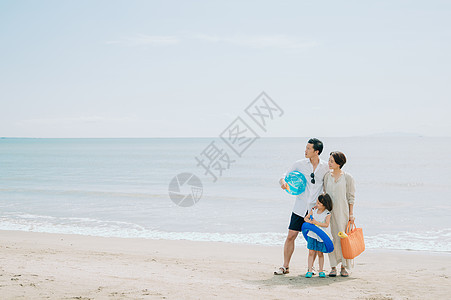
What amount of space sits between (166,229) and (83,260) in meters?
4.27

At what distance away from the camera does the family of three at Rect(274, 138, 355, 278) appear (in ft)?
16.4

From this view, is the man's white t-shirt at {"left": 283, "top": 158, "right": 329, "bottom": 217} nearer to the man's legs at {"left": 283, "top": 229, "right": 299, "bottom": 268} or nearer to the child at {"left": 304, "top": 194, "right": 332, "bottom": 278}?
the child at {"left": 304, "top": 194, "right": 332, "bottom": 278}

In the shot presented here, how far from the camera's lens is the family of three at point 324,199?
4996 millimetres

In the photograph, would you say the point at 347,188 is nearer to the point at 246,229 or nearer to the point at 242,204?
the point at 246,229

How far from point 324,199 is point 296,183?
400 millimetres

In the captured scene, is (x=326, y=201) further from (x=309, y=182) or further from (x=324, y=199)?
(x=309, y=182)

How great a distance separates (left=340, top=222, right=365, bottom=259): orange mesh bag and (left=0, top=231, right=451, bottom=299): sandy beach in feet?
1.19

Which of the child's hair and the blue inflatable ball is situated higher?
the blue inflatable ball

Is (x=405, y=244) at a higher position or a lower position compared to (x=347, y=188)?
lower

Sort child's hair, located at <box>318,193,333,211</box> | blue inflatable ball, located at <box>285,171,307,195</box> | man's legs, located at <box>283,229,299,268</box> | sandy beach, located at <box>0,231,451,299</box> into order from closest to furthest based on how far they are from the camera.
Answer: sandy beach, located at <box>0,231,451,299</box> < child's hair, located at <box>318,193,333,211</box> < blue inflatable ball, located at <box>285,171,307,195</box> < man's legs, located at <box>283,229,299,268</box>

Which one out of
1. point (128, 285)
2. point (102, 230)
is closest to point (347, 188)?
point (128, 285)

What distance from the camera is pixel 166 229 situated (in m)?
10.5

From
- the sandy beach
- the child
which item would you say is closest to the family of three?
the child

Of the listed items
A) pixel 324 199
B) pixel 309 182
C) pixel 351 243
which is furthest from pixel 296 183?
pixel 351 243
